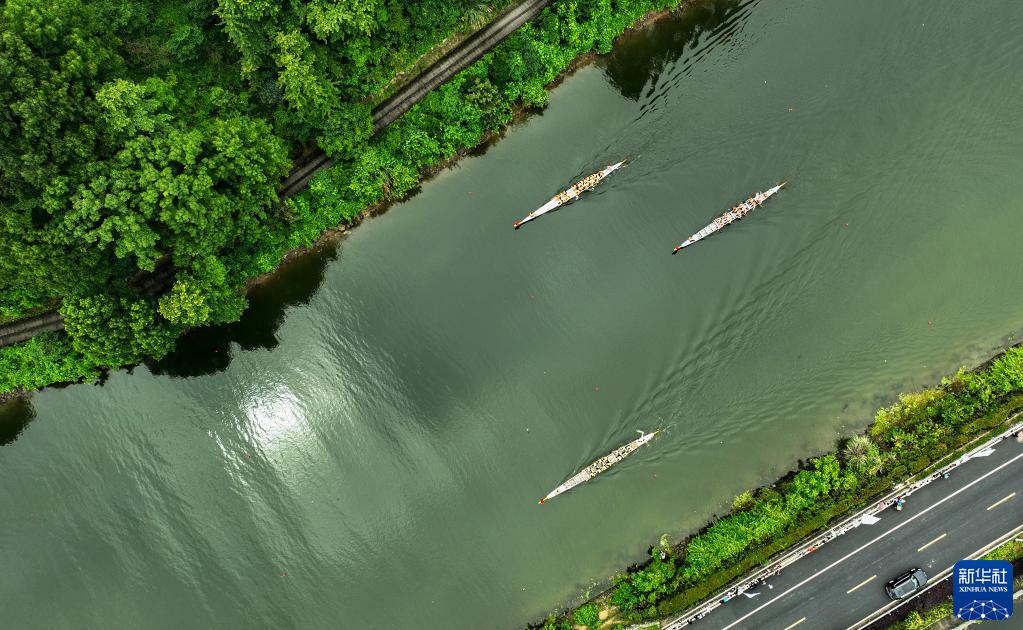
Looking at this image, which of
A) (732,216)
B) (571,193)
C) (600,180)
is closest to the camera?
(732,216)

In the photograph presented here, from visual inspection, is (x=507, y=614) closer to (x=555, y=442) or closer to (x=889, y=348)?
(x=555, y=442)

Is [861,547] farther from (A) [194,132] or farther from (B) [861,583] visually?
(A) [194,132]

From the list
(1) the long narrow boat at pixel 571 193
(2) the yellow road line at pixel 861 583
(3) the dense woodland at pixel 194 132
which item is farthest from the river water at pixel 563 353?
(2) the yellow road line at pixel 861 583

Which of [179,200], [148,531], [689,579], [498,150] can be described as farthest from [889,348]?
[148,531]

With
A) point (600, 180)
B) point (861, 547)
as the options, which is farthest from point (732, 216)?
point (861, 547)

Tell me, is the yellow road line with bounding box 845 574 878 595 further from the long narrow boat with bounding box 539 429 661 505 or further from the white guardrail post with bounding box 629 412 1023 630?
the long narrow boat with bounding box 539 429 661 505

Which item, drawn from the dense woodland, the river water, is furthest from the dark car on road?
the dense woodland
